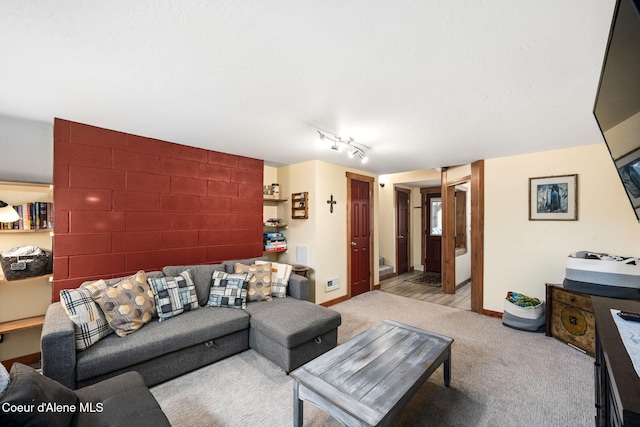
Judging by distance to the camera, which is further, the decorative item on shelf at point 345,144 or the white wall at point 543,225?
the white wall at point 543,225

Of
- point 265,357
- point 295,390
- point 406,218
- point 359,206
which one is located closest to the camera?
point 295,390

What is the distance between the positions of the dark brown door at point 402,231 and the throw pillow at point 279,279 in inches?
156

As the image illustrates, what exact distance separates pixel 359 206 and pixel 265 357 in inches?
117

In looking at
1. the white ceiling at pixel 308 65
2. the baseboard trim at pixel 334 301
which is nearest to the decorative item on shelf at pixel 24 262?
the white ceiling at pixel 308 65

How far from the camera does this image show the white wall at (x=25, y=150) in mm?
2338

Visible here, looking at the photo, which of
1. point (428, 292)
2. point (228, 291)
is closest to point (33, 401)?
point (228, 291)

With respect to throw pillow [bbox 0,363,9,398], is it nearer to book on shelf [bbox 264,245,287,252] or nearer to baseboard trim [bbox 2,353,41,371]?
baseboard trim [bbox 2,353,41,371]

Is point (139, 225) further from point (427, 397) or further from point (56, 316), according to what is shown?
point (427, 397)

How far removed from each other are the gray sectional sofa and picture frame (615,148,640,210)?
2.35 meters

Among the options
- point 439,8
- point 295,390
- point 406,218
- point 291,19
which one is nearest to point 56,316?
point 295,390

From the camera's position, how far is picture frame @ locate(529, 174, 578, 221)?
3174 millimetres

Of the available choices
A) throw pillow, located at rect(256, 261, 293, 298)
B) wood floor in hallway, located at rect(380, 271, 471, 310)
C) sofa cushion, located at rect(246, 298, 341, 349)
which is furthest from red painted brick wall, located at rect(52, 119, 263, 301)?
wood floor in hallway, located at rect(380, 271, 471, 310)

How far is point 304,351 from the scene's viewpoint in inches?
93.4

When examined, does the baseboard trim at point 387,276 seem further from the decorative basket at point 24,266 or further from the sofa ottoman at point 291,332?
the decorative basket at point 24,266
